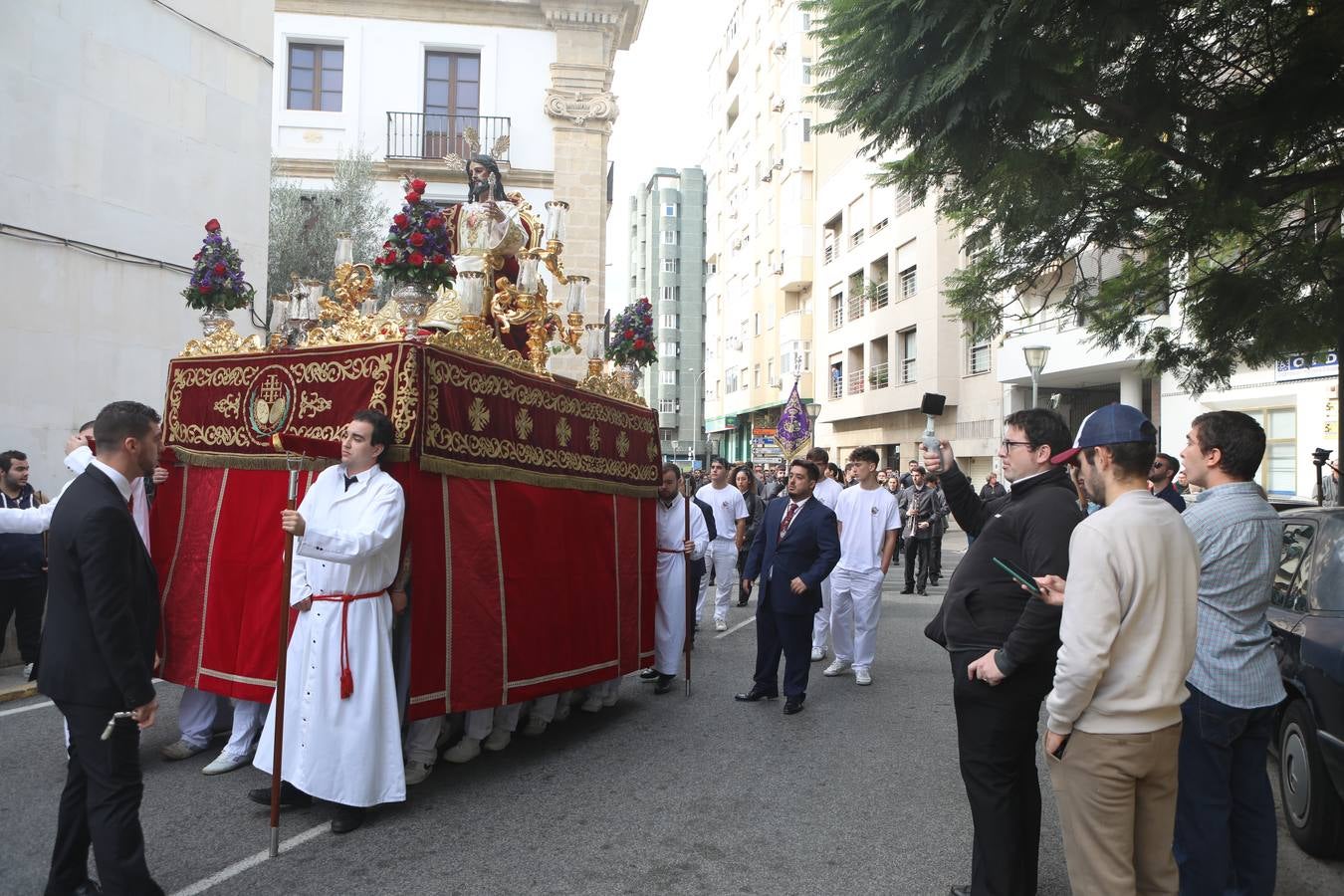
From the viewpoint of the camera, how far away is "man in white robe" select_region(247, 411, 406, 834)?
4812 mm

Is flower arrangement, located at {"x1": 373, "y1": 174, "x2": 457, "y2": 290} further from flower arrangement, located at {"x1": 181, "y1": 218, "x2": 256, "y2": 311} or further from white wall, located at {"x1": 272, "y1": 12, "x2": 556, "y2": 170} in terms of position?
white wall, located at {"x1": 272, "y1": 12, "x2": 556, "y2": 170}

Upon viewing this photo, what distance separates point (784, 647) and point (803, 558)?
0.74 metres

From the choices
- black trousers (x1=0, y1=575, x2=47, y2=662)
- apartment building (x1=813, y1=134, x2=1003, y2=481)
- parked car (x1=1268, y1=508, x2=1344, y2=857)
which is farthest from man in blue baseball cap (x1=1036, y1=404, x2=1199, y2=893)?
apartment building (x1=813, y1=134, x2=1003, y2=481)

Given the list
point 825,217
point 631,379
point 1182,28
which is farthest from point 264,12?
point 825,217

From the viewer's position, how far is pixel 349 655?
4.86 metres

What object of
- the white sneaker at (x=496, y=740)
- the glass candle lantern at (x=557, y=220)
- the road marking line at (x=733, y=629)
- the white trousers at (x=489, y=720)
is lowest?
the road marking line at (x=733, y=629)

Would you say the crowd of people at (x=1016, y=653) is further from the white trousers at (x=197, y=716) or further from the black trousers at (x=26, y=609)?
the black trousers at (x=26, y=609)

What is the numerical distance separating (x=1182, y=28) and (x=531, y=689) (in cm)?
552

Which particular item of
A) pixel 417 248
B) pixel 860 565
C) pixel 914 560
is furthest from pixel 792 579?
pixel 914 560

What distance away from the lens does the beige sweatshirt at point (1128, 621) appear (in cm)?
300

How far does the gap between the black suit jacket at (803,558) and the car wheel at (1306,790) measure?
10.7 feet

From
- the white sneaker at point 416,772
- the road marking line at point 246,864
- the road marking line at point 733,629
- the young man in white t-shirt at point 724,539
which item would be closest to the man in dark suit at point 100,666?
the road marking line at point 246,864

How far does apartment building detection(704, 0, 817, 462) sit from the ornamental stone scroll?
16.4 meters

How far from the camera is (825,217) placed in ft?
131
